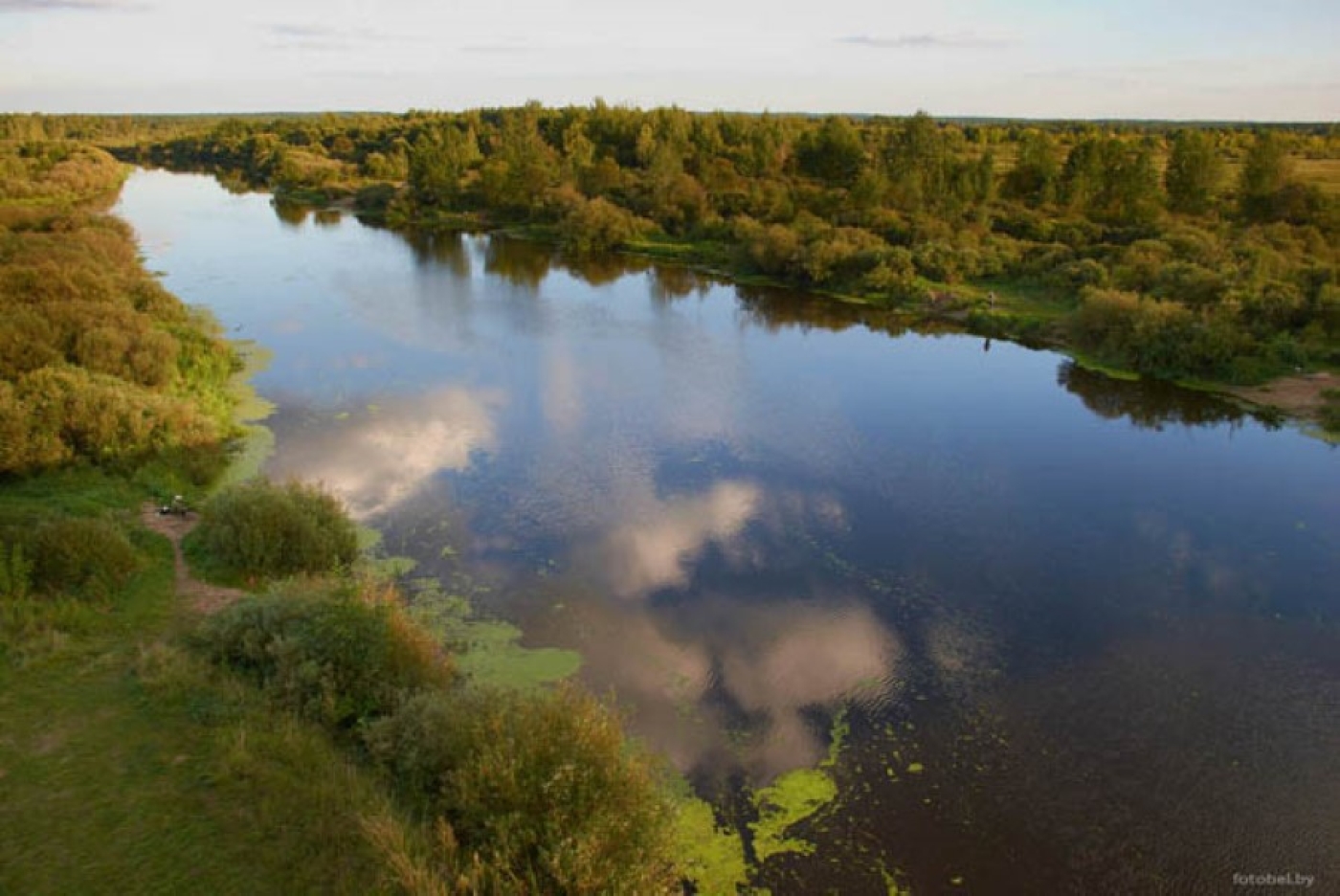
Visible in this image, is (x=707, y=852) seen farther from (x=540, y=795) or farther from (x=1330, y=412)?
(x=1330, y=412)

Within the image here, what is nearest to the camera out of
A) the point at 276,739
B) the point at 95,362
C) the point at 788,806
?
the point at 276,739

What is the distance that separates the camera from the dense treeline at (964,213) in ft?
90.9

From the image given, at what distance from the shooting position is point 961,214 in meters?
45.4

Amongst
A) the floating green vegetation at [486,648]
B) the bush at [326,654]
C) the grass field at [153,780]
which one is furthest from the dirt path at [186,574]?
the floating green vegetation at [486,648]

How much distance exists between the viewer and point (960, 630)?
1280 centimetres

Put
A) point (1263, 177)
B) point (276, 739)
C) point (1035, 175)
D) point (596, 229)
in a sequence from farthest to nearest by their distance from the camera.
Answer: point (1035, 175)
point (596, 229)
point (1263, 177)
point (276, 739)

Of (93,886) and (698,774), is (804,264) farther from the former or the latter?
(93,886)

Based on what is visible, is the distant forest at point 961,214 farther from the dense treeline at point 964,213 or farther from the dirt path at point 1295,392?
the dirt path at point 1295,392

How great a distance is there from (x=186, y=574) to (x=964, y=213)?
42.3 metres

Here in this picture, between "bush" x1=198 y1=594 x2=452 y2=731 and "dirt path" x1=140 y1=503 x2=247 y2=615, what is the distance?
1.59 metres

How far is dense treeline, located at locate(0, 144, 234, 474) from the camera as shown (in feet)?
50.8

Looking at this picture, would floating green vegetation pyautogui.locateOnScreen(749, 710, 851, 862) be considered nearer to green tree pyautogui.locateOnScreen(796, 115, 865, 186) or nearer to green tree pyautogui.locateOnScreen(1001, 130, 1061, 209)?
green tree pyautogui.locateOnScreen(1001, 130, 1061, 209)

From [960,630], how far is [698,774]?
5016 millimetres

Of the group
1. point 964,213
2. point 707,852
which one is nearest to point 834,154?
point 964,213
